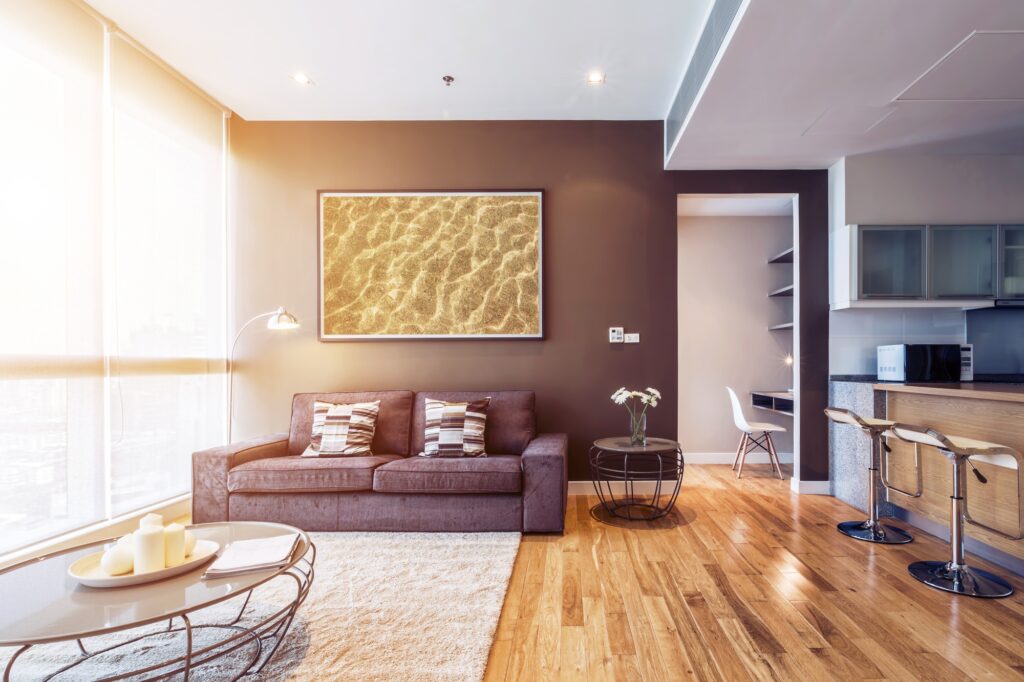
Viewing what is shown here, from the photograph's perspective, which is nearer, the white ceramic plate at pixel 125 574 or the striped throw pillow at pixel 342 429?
the white ceramic plate at pixel 125 574

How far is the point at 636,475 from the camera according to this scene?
3.96 meters

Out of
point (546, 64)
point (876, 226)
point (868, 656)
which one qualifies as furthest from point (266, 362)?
point (876, 226)

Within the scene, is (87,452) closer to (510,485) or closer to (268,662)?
(268,662)

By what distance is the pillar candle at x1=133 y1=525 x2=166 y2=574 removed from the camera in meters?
1.59

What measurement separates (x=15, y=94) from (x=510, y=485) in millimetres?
3274

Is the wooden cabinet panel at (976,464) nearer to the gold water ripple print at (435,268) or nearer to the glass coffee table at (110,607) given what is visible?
the gold water ripple print at (435,268)

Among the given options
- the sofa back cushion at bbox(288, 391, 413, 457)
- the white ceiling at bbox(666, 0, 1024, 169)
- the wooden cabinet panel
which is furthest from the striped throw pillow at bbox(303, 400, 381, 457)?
the wooden cabinet panel

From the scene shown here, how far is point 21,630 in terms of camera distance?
1309mm

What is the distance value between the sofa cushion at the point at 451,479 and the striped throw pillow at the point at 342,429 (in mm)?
455

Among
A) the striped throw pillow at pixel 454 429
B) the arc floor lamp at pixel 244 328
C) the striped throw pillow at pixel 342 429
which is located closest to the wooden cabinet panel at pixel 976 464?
the striped throw pillow at pixel 454 429

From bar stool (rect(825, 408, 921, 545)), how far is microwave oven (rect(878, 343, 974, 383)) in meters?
0.62

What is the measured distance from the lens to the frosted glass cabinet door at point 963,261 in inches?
144

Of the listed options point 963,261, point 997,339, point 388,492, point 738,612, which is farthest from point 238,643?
point 997,339

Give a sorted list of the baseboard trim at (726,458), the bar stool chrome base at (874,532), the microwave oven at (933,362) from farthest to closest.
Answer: the baseboard trim at (726,458)
the microwave oven at (933,362)
the bar stool chrome base at (874,532)
